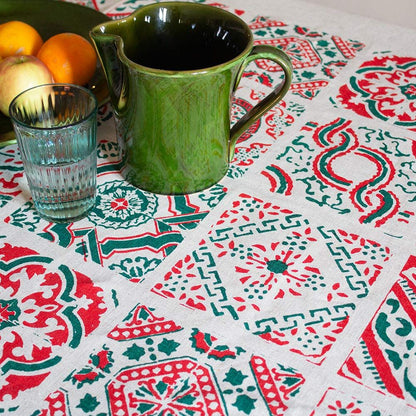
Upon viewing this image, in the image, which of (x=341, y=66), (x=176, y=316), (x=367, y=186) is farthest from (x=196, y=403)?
(x=341, y=66)

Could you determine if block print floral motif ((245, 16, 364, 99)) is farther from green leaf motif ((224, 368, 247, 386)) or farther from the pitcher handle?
green leaf motif ((224, 368, 247, 386))

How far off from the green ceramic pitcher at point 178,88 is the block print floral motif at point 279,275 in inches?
3.1

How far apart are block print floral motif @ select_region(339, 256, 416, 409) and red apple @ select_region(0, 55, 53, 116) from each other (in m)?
0.47

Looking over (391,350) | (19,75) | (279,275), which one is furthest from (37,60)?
(391,350)

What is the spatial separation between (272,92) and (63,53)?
0.27 meters

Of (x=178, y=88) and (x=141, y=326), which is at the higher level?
(x=178, y=88)

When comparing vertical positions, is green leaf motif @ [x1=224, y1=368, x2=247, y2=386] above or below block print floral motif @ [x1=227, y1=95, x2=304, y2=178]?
below

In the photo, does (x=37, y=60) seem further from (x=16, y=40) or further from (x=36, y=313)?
(x=36, y=313)

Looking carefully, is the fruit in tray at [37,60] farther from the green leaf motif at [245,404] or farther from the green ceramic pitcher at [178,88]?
the green leaf motif at [245,404]

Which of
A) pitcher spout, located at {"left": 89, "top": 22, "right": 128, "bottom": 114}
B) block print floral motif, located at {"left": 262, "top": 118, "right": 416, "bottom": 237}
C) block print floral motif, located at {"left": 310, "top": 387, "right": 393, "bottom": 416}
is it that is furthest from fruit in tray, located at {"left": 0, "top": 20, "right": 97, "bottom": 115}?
block print floral motif, located at {"left": 310, "top": 387, "right": 393, "bottom": 416}

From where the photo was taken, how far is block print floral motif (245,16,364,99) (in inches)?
39.0

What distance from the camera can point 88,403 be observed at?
1.84 ft

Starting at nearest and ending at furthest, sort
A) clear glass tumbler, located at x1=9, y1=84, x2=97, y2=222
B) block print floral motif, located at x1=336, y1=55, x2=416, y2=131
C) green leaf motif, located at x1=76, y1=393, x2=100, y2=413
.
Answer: green leaf motif, located at x1=76, y1=393, x2=100, y2=413, clear glass tumbler, located at x1=9, y1=84, x2=97, y2=222, block print floral motif, located at x1=336, y1=55, x2=416, y2=131

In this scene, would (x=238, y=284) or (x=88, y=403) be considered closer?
(x=88, y=403)
